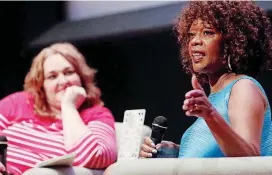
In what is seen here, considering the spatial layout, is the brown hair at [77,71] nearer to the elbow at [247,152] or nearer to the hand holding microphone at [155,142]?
the hand holding microphone at [155,142]

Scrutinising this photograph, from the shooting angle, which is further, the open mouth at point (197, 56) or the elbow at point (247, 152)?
the open mouth at point (197, 56)

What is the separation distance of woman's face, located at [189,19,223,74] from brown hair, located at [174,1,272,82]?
14 millimetres

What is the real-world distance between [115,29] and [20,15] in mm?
630

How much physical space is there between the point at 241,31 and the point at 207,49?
97 millimetres

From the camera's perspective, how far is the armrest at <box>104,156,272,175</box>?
131 centimetres

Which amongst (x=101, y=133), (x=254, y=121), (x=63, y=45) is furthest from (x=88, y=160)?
(x=254, y=121)

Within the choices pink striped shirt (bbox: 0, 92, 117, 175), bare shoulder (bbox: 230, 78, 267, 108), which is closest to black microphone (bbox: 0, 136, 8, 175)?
pink striped shirt (bbox: 0, 92, 117, 175)

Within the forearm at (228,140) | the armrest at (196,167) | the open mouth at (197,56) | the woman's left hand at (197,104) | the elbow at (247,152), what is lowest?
the armrest at (196,167)

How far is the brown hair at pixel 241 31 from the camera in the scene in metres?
1.61

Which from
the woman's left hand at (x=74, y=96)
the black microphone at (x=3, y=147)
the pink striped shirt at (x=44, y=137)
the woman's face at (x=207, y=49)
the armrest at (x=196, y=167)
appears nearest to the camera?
the armrest at (x=196, y=167)

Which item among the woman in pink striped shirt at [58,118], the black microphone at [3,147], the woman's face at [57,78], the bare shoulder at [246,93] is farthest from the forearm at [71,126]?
the bare shoulder at [246,93]

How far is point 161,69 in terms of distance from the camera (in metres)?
2.86

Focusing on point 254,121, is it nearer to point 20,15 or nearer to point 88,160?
point 88,160

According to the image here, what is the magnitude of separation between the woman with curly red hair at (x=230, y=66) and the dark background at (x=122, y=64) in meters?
0.91
